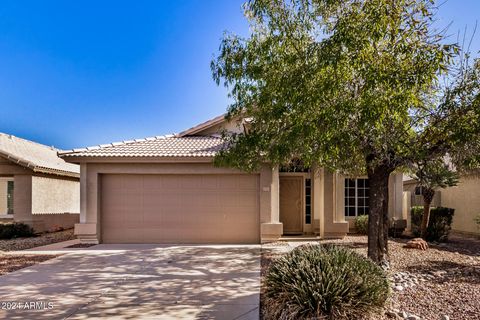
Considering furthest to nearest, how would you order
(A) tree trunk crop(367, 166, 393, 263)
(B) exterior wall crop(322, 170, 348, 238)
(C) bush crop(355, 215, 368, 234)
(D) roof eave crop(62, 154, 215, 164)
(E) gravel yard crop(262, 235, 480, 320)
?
1. (C) bush crop(355, 215, 368, 234)
2. (B) exterior wall crop(322, 170, 348, 238)
3. (D) roof eave crop(62, 154, 215, 164)
4. (A) tree trunk crop(367, 166, 393, 263)
5. (E) gravel yard crop(262, 235, 480, 320)

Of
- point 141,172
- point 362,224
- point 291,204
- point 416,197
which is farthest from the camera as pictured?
point 416,197

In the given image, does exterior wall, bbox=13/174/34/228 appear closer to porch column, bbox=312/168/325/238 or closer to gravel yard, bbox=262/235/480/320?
gravel yard, bbox=262/235/480/320

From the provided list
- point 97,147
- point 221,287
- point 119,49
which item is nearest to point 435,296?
Result: point 221,287

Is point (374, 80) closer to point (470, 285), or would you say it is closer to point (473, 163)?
point (473, 163)

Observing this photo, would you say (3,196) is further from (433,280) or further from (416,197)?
(416,197)

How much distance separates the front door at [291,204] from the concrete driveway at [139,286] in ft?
15.0

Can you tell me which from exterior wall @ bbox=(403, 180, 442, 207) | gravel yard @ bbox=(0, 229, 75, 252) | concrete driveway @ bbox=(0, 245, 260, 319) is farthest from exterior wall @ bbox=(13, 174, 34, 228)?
exterior wall @ bbox=(403, 180, 442, 207)

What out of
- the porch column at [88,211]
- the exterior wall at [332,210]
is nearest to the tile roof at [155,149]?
the porch column at [88,211]

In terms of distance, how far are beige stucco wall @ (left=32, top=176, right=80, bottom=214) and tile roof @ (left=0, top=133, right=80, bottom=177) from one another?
1.93 ft

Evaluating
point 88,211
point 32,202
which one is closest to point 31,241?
point 32,202

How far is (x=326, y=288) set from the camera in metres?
5.27

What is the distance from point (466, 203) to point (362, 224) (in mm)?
5885

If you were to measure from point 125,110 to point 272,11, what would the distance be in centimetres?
2465

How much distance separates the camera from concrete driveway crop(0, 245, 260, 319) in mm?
5766
